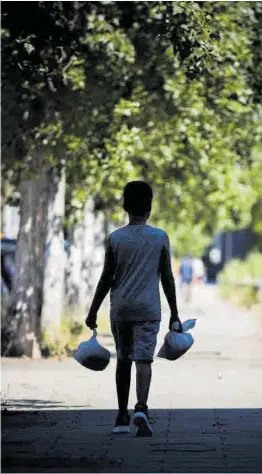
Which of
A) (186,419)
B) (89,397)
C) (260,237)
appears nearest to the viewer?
(186,419)

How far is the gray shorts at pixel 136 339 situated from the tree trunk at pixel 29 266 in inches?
411

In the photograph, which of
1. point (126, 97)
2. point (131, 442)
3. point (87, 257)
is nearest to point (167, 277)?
point (131, 442)

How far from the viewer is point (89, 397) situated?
14547 millimetres

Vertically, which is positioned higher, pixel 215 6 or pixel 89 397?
pixel 215 6

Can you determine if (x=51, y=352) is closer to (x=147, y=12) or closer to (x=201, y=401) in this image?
(x=147, y=12)

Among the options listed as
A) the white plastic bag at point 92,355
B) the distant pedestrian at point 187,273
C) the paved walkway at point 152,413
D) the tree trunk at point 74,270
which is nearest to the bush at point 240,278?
the distant pedestrian at point 187,273

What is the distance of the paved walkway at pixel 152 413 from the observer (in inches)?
378

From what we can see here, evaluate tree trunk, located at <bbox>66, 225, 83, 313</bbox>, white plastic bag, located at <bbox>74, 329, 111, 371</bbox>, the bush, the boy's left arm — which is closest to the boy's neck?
the boy's left arm

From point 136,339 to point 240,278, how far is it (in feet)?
151

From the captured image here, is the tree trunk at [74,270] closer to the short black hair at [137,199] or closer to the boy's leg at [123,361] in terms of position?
the boy's leg at [123,361]

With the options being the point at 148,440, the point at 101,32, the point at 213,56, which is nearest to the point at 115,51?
the point at 101,32

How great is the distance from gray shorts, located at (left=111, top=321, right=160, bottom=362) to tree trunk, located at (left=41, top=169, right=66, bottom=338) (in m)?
11.0

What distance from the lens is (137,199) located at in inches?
435

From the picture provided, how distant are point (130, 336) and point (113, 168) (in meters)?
10.5
